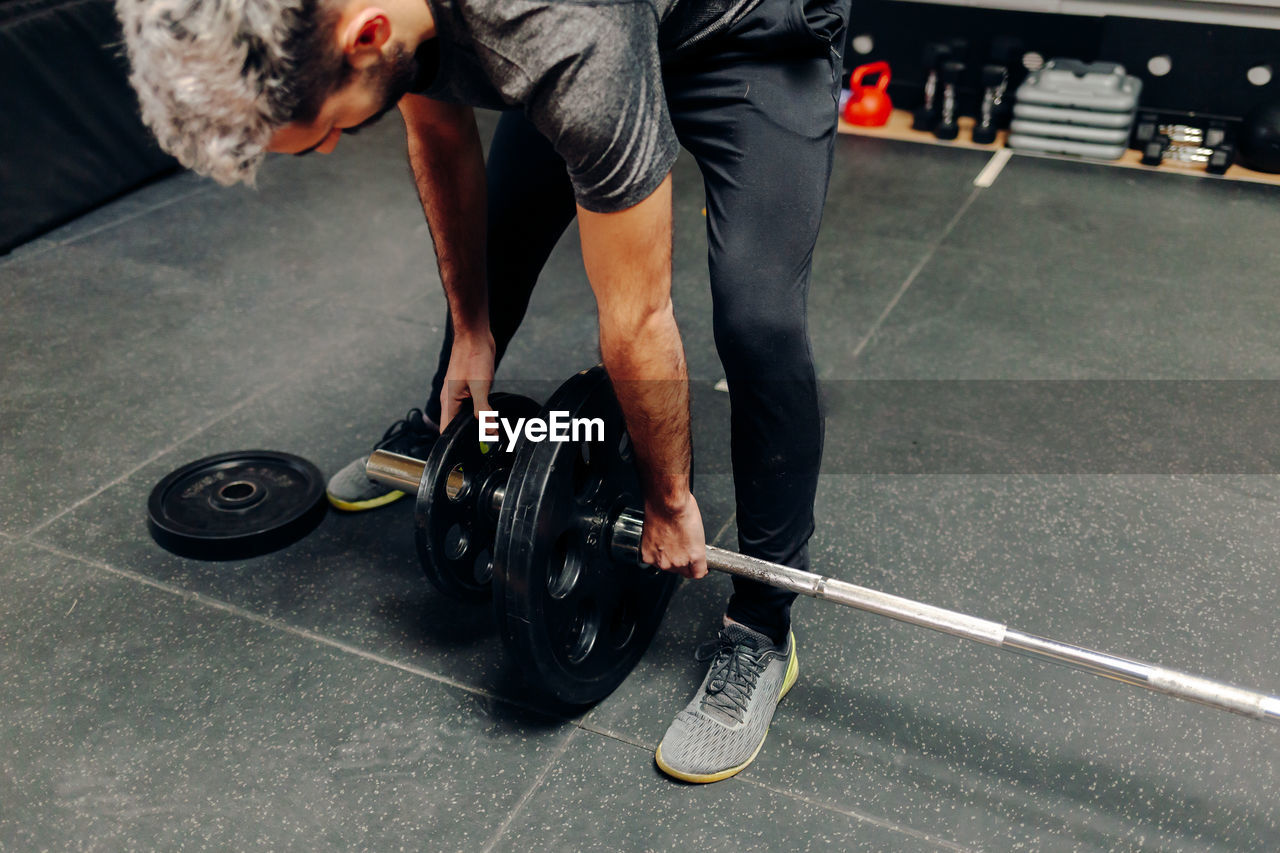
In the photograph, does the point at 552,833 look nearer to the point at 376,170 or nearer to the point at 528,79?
the point at 528,79

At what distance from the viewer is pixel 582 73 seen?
860 mm

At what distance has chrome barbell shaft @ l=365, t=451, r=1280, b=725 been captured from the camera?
1.03 metres

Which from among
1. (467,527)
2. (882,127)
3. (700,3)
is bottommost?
(882,127)

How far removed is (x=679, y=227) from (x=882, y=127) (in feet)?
3.44

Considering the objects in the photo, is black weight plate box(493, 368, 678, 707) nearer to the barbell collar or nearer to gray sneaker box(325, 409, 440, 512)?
the barbell collar

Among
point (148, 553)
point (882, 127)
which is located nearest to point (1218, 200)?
point (882, 127)

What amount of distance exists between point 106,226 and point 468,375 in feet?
5.79

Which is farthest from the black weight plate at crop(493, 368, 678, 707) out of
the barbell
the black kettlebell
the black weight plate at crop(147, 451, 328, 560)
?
the black kettlebell

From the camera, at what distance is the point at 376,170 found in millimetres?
2938

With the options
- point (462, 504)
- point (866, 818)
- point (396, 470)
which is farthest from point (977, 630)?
point (396, 470)

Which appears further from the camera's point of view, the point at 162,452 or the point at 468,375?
the point at 162,452

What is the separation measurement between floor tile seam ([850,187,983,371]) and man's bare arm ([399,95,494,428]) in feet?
3.21

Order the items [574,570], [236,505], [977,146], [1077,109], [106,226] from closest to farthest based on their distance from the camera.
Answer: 1. [574,570]
2. [236,505]
3. [106,226]
4. [1077,109]
5. [977,146]

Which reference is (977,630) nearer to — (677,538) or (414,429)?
(677,538)
